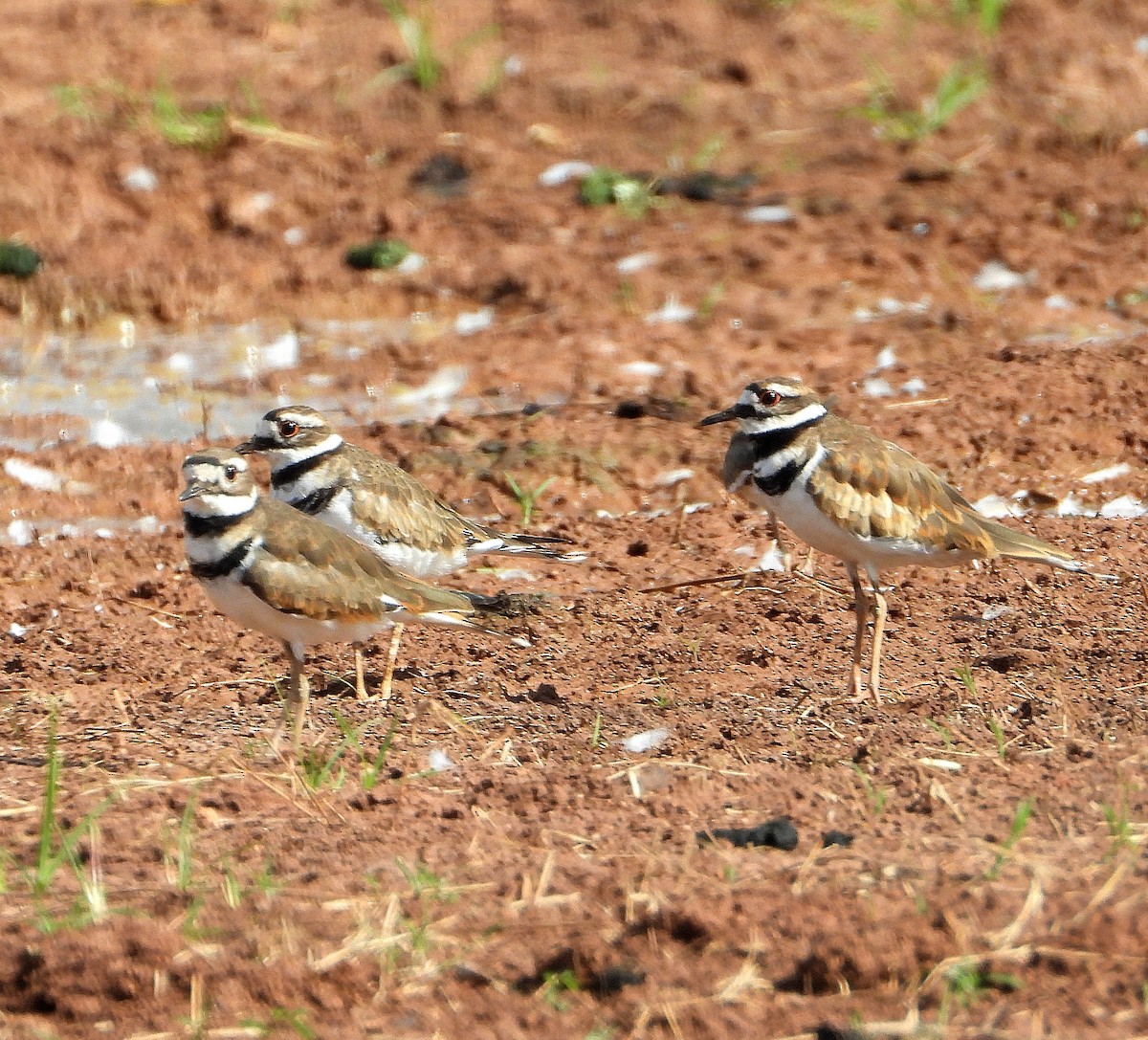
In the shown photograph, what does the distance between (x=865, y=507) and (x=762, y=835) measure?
193 centimetres

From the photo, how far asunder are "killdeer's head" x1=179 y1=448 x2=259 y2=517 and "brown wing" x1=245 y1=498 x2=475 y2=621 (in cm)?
11

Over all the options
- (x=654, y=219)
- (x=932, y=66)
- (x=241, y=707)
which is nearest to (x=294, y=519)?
(x=241, y=707)

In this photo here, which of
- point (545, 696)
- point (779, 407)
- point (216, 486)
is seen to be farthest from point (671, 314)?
point (216, 486)

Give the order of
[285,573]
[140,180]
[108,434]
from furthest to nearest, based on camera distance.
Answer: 1. [140,180]
2. [108,434]
3. [285,573]

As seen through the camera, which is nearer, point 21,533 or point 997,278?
point 21,533

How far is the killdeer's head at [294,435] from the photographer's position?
7066 mm

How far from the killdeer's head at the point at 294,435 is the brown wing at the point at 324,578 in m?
0.77

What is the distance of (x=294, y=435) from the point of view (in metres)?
7.09

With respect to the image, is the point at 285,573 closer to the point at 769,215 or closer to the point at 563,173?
the point at 769,215

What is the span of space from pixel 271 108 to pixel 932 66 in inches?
184

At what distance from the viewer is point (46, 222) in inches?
429

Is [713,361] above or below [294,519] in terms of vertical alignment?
below

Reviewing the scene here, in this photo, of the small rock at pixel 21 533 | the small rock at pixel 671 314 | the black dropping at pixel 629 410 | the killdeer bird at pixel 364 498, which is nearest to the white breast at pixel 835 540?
the killdeer bird at pixel 364 498

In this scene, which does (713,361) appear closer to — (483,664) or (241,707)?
(483,664)
